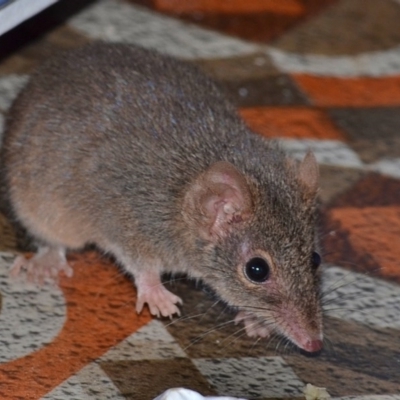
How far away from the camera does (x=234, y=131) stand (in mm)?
5719

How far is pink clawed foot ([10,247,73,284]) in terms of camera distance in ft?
19.1

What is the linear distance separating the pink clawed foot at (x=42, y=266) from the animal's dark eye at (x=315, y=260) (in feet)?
4.46

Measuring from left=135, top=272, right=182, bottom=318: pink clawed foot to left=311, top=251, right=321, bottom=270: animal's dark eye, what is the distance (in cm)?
75

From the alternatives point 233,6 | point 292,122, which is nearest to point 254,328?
point 292,122

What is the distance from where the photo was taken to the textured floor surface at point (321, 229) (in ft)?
17.2

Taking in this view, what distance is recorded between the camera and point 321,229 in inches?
246

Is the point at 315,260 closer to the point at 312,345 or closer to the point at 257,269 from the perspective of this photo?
the point at 257,269

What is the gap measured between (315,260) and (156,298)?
830 mm

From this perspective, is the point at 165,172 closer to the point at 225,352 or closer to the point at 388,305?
the point at 225,352

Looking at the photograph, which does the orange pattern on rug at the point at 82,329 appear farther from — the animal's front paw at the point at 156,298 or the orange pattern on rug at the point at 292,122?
the orange pattern on rug at the point at 292,122

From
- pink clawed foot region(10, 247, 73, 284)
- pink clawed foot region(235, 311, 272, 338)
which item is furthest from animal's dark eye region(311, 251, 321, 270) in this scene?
pink clawed foot region(10, 247, 73, 284)

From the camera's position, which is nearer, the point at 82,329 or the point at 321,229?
the point at 82,329

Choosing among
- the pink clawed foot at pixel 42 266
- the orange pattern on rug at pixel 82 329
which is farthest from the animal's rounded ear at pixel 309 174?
the pink clawed foot at pixel 42 266

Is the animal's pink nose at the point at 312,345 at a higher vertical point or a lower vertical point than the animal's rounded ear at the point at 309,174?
lower
